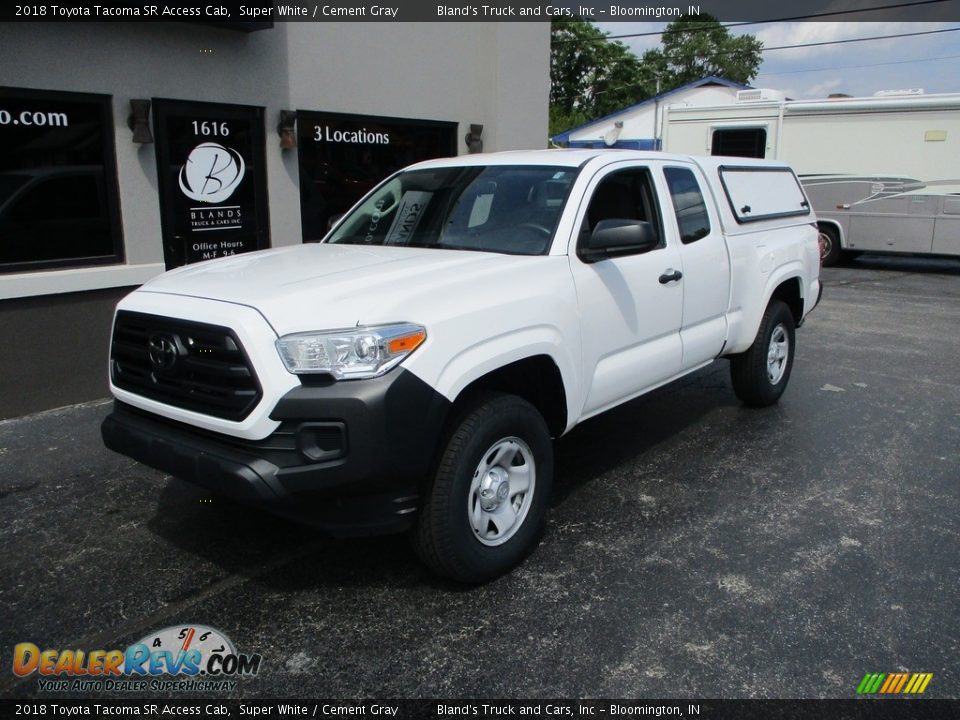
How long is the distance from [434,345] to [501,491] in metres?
0.82

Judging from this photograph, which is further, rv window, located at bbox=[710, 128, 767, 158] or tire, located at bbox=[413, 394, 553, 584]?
rv window, located at bbox=[710, 128, 767, 158]

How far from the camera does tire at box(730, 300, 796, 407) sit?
240 inches

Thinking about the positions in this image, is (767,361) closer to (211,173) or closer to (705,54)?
(211,173)

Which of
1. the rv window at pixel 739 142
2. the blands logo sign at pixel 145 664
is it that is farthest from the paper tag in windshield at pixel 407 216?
the rv window at pixel 739 142

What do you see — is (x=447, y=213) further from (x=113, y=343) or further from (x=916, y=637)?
(x=916, y=637)

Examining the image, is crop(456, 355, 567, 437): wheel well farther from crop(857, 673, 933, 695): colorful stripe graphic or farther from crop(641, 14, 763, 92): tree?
crop(641, 14, 763, 92): tree

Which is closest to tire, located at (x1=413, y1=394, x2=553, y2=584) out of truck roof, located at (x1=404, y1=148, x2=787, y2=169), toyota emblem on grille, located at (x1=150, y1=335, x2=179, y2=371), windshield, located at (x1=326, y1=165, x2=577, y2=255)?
windshield, located at (x1=326, y1=165, x2=577, y2=255)

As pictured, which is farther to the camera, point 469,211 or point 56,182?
point 56,182

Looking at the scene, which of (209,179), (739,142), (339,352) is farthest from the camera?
(739,142)

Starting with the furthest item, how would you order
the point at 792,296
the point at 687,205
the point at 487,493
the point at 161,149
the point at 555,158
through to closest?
1. the point at 161,149
2. the point at 792,296
3. the point at 687,205
4. the point at 555,158
5. the point at 487,493

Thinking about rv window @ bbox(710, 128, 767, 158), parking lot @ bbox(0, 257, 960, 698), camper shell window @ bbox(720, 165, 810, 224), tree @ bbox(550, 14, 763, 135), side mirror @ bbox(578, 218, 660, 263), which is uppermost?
tree @ bbox(550, 14, 763, 135)

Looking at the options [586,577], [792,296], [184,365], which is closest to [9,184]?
[184,365]

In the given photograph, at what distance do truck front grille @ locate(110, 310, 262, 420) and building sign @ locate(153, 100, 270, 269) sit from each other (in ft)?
11.9

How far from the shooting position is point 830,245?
15531 millimetres
